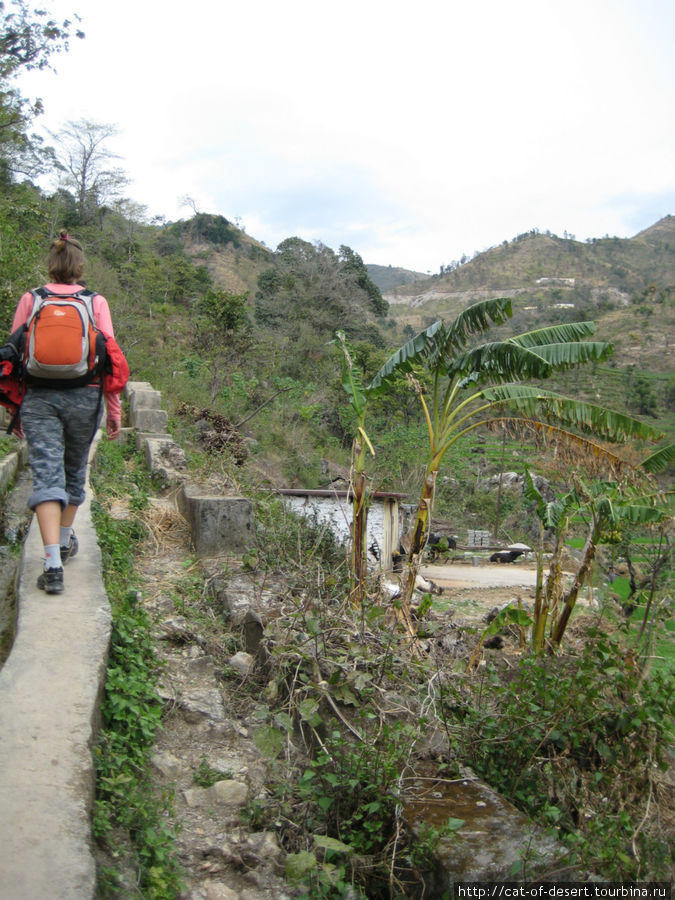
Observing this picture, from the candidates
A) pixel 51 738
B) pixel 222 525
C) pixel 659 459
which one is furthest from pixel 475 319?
pixel 51 738

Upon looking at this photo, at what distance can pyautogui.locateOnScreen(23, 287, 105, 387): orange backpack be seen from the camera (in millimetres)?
3209

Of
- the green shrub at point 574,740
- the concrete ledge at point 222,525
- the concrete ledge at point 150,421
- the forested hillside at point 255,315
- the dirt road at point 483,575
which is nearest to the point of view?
the green shrub at point 574,740

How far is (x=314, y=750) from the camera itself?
2.94 metres

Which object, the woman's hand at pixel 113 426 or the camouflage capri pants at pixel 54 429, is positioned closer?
the camouflage capri pants at pixel 54 429

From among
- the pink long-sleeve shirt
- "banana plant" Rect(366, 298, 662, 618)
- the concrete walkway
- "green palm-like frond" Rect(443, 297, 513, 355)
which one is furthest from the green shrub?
"green palm-like frond" Rect(443, 297, 513, 355)

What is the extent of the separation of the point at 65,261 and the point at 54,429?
0.83m

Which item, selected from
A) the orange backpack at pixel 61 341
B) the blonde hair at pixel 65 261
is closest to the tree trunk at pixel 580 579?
the orange backpack at pixel 61 341

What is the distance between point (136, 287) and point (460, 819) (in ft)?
79.5

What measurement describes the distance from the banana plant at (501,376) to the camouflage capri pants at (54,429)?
476cm

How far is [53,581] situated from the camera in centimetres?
318

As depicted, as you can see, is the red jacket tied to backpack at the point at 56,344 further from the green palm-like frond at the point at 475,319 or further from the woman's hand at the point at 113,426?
the green palm-like frond at the point at 475,319

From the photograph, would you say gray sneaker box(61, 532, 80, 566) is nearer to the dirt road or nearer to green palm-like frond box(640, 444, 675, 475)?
green palm-like frond box(640, 444, 675, 475)

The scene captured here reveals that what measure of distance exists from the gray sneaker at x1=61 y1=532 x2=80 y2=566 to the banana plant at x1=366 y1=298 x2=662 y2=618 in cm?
449

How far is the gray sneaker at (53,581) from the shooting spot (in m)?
3.17
